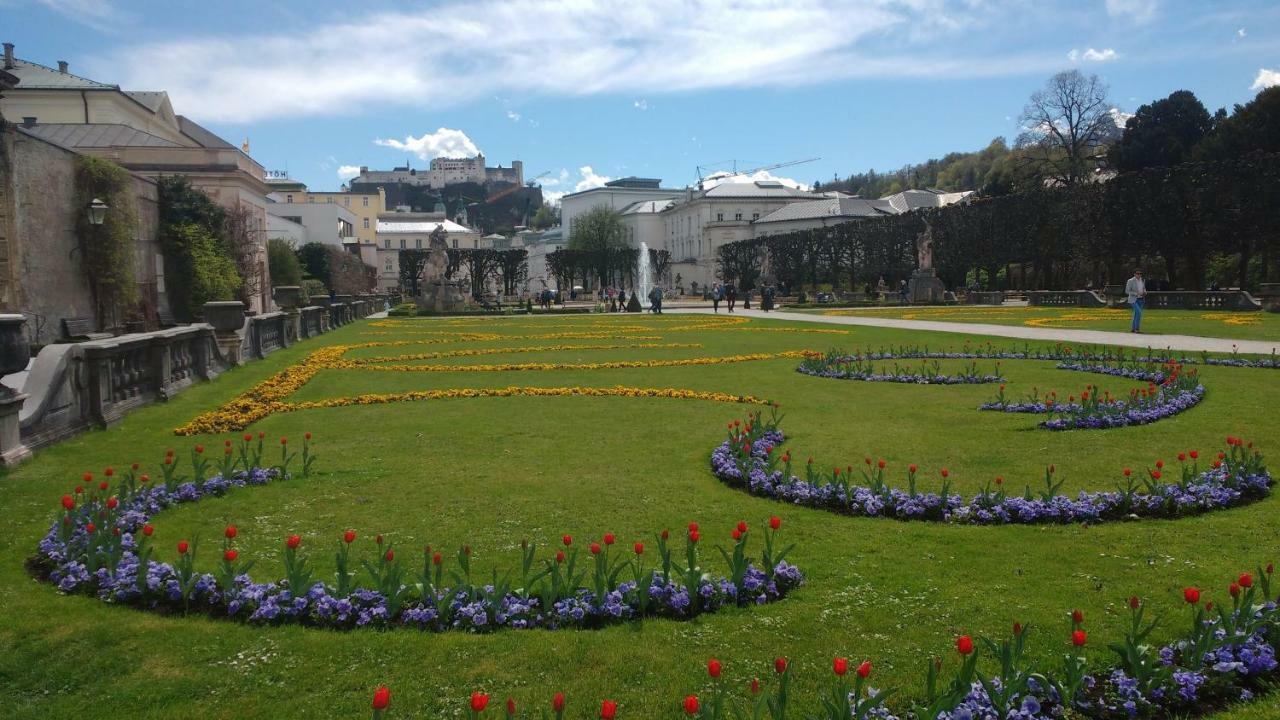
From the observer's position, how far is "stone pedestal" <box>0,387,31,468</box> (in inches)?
286

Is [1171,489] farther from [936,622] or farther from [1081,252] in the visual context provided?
[1081,252]

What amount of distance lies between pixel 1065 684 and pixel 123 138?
4700 cm

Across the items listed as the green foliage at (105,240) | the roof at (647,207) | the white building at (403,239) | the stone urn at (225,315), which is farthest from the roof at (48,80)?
the roof at (647,207)

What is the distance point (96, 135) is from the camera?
39969mm

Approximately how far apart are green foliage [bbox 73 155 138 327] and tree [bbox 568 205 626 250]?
79.4 m

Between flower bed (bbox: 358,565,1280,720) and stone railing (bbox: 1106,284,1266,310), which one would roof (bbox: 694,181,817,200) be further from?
flower bed (bbox: 358,565,1280,720)

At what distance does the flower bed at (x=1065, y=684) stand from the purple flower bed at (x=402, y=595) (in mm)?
688

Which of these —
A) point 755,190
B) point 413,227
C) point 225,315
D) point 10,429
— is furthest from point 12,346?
point 413,227

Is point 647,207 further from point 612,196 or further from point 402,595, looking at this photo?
point 402,595

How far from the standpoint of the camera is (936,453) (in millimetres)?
7754

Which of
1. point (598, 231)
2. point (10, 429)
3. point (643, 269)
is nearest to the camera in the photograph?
point (10, 429)

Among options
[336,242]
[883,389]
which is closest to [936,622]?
[883,389]

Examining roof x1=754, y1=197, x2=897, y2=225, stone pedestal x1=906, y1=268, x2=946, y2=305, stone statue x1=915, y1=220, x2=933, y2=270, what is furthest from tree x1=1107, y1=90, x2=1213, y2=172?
roof x1=754, y1=197, x2=897, y2=225

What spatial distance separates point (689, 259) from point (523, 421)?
9295 centimetres
